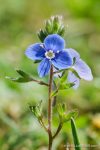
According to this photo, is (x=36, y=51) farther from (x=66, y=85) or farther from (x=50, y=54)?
(x=66, y=85)

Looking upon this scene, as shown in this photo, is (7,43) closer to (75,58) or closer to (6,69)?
(6,69)

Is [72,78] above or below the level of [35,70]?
below

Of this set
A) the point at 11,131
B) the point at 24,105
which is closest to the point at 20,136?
the point at 11,131

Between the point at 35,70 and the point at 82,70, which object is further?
the point at 35,70

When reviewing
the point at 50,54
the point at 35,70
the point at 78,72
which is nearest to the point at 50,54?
the point at 50,54

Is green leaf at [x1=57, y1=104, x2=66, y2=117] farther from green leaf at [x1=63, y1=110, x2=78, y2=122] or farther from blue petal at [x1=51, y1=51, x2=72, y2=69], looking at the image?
blue petal at [x1=51, y1=51, x2=72, y2=69]

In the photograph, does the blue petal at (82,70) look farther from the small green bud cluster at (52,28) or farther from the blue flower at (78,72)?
the small green bud cluster at (52,28)

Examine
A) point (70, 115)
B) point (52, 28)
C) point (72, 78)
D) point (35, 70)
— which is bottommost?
point (70, 115)
